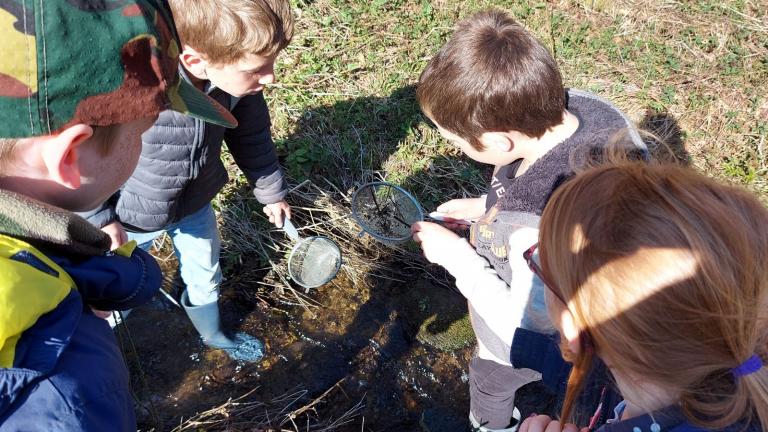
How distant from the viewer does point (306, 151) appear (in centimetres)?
338

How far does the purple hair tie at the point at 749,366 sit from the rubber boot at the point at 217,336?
6.90ft

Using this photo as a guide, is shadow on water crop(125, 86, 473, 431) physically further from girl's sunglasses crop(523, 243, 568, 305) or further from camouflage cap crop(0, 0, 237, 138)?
camouflage cap crop(0, 0, 237, 138)

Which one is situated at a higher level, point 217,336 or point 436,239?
point 436,239

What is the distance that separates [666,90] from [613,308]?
3.50m

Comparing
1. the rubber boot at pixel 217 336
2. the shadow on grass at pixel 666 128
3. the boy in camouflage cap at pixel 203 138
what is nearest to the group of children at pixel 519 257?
the boy in camouflage cap at pixel 203 138

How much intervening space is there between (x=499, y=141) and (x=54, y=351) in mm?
1489

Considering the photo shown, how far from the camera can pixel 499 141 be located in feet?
6.39

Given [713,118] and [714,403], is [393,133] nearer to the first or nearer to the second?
[713,118]

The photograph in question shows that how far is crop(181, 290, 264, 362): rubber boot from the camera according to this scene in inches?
101

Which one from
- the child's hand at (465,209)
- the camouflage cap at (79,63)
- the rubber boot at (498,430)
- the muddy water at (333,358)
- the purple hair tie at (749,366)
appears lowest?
the muddy water at (333,358)

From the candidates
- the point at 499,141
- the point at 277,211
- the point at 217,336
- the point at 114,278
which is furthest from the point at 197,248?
the point at 499,141

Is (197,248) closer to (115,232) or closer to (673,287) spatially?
(115,232)

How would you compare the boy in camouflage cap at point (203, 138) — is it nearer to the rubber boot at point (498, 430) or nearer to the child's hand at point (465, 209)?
the child's hand at point (465, 209)

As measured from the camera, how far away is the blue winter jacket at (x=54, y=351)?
34.2 inches
